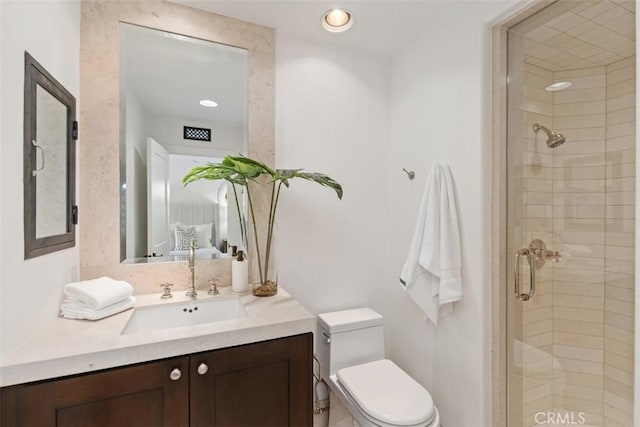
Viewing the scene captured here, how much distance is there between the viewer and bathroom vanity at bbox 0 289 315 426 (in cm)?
92

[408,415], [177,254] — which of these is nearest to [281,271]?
[177,254]

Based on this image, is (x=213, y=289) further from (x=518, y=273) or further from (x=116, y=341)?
(x=518, y=273)

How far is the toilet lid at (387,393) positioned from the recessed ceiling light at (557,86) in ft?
4.83

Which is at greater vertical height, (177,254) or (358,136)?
(358,136)

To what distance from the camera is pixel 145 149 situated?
5.32 feet

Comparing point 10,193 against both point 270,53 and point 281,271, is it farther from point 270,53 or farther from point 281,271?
point 270,53

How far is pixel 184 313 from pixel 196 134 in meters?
0.94

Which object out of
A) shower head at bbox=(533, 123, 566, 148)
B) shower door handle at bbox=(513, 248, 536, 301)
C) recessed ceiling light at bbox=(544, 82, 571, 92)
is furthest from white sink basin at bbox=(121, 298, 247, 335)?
recessed ceiling light at bbox=(544, 82, 571, 92)

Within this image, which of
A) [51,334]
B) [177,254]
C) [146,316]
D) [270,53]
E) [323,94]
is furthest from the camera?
[323,94]

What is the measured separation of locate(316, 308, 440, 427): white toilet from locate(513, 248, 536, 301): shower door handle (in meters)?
0.64

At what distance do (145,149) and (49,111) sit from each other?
45 cm

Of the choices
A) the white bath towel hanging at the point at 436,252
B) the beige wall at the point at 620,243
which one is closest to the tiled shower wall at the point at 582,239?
the beige wall at the point at 620,243

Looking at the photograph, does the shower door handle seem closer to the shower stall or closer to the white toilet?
the shower stall

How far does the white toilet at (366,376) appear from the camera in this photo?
1.32 m
